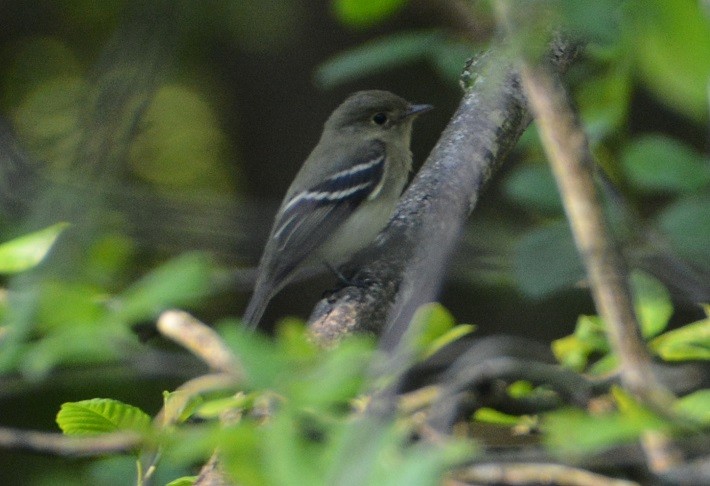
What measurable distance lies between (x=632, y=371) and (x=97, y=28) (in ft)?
21.8

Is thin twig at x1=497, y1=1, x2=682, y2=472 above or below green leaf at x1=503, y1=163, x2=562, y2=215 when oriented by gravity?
below

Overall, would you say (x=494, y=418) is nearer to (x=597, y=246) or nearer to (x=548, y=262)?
(x=548, y=262)

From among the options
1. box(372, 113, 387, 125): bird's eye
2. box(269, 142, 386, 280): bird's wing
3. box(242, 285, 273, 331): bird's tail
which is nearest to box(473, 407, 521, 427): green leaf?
box(242, 285, 273, 331): bird's tail

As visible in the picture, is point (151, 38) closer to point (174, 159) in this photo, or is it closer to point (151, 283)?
point (151, 283)

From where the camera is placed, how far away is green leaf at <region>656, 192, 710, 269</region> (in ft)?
5.69

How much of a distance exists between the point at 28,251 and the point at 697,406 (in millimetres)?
1147

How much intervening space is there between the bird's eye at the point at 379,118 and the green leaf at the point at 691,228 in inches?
132

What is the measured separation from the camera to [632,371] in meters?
1.11

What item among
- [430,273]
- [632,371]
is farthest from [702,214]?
[632,371]

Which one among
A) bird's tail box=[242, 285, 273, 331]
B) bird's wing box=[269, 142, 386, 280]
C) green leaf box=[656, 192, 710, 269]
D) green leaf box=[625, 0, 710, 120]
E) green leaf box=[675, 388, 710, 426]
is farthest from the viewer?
bird's wing box=[269, 142, 386, 280]

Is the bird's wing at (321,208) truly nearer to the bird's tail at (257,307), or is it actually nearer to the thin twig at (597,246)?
the bird's tail at (257,307)

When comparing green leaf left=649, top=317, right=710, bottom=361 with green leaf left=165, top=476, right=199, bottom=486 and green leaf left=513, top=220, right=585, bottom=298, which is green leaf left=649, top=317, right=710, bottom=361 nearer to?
green leaf left=513, top=220, right=585, bottom=298

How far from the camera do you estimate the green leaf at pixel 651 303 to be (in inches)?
74.5

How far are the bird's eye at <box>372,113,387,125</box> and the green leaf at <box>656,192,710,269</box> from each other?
3355mm
